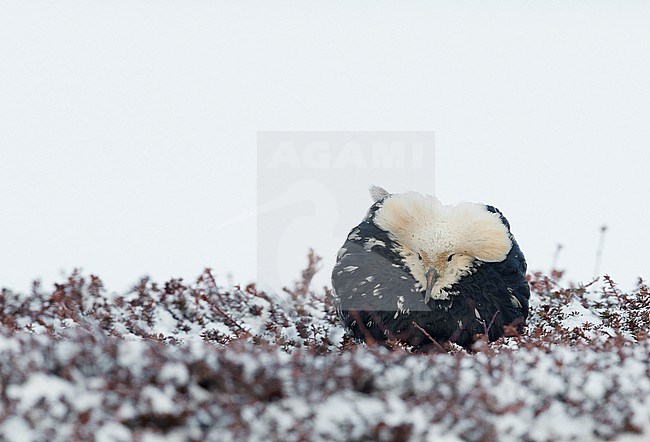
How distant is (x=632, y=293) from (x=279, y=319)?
308 centimetres

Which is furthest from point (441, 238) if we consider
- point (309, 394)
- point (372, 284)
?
point (309, 394)

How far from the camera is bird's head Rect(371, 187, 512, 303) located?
471cm

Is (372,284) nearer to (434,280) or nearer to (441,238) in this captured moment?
(434,280)

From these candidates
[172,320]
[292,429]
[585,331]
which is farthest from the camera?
[172,320]

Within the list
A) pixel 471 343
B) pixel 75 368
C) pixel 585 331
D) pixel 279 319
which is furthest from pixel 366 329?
pixel 75 368

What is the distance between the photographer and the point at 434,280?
4672mm

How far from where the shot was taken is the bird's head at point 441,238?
15.5 feet

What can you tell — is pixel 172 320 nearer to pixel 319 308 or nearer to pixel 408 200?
pixel 319 308

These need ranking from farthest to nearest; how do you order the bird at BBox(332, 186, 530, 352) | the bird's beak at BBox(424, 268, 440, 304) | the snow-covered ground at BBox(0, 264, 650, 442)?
the bird at BBox(332, 186, 530, 352)
the bird's beak at BBox(424, 268, 440, 304)
the snow-covered ground at BBox(0, 264, 650, 442)

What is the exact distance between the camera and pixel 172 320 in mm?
5902

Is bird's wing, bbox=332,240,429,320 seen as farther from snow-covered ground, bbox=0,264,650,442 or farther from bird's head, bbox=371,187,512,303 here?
Answer: snow-covered ground, bbox=0,264,650,442

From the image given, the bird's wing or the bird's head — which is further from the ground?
the bird's head

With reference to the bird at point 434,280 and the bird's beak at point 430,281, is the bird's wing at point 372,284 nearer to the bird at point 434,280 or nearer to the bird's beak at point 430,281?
the bird at point 434,280

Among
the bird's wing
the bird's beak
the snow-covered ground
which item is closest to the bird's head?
the bird's beak
